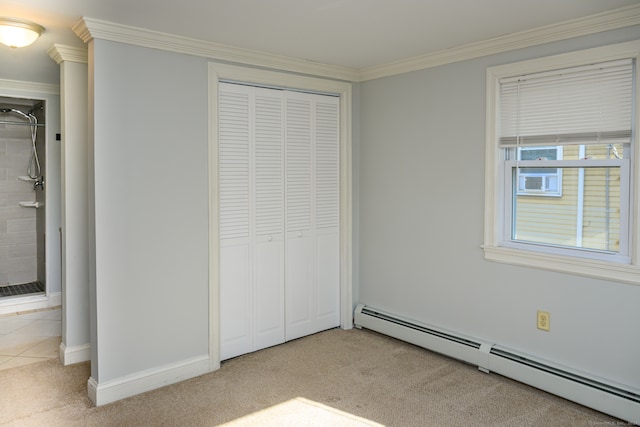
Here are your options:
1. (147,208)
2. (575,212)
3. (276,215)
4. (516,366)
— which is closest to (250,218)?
(276,215)

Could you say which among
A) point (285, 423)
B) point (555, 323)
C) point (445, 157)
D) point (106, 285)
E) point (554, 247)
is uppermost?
point (445, 157)

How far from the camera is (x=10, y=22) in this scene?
8.86ft

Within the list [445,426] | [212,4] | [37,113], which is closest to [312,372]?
[445,426]

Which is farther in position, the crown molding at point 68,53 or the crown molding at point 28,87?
the crown molding at point 28,87

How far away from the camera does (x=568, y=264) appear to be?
2.91 meters

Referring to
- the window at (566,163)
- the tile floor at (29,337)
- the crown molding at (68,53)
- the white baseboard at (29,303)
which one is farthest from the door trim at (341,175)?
the white baseboard at (29,303)

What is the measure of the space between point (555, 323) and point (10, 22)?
12.1 feet

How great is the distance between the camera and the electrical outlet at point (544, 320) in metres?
3.02

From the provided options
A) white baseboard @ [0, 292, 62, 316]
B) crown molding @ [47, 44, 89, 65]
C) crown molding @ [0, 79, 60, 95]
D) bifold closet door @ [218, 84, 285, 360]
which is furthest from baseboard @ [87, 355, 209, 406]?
crown molding @ [0, 79, 60, 95]

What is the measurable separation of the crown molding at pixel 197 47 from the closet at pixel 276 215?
0.20 meters

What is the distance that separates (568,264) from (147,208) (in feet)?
8.64

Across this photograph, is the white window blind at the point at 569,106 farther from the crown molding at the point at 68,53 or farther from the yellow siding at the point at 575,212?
the crown molding at the point at 68,53

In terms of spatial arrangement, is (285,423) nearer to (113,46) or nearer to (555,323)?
(555,323)

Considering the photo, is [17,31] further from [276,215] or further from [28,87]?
[28,87]
